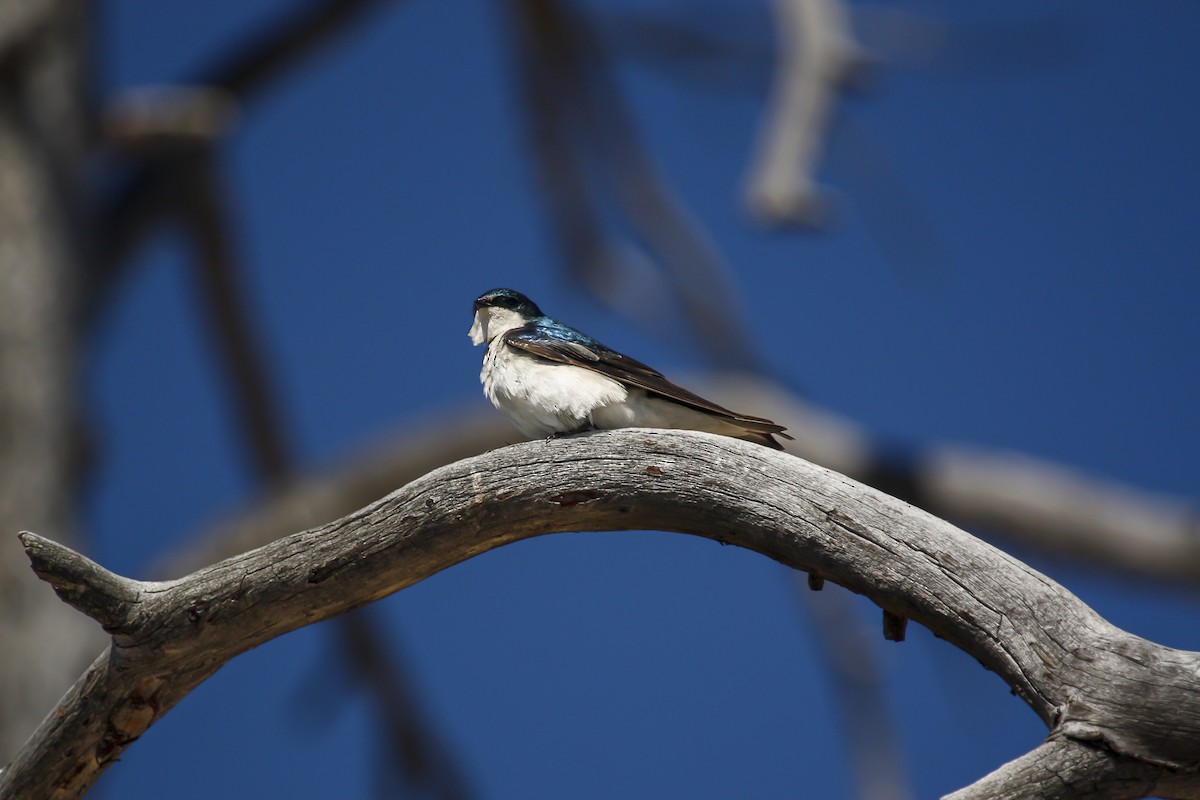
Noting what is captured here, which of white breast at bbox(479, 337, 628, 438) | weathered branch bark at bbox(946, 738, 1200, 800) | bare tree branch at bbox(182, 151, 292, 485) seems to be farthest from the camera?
bare tree branch at bbox(182, 151, 292, 485)

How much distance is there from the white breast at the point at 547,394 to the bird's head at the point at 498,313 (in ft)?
2.06

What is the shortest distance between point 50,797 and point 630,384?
1.98 meters

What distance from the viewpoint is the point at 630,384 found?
12.6ft

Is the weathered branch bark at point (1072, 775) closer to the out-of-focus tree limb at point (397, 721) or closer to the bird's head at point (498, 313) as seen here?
the bird's head at point (498, 313)

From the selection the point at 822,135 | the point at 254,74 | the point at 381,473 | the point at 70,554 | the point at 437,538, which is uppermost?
the point at 254,74

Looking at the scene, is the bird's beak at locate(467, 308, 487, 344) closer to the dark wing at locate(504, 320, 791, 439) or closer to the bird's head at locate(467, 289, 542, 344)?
the bird's head at locate(467, 289, 542, 344)

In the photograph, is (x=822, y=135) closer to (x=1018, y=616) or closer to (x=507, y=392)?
(x=507, y=392)

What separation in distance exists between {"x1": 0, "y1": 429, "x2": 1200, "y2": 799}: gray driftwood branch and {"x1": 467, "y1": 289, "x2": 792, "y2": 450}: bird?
0.54 m

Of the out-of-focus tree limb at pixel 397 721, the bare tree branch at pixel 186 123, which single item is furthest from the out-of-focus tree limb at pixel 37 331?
the out-of-focus tree limb at pixel 397 721

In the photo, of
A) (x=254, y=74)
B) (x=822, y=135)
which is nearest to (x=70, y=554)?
(x=822, y=135)

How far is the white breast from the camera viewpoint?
12.5 feet

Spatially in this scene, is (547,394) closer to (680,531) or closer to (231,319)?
Result: (680,531)

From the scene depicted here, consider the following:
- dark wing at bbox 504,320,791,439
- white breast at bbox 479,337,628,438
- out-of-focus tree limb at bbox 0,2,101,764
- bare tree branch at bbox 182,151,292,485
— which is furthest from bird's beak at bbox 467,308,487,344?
bare tree branch at bbox 182,151,292,485

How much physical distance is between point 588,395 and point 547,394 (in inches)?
5.4
